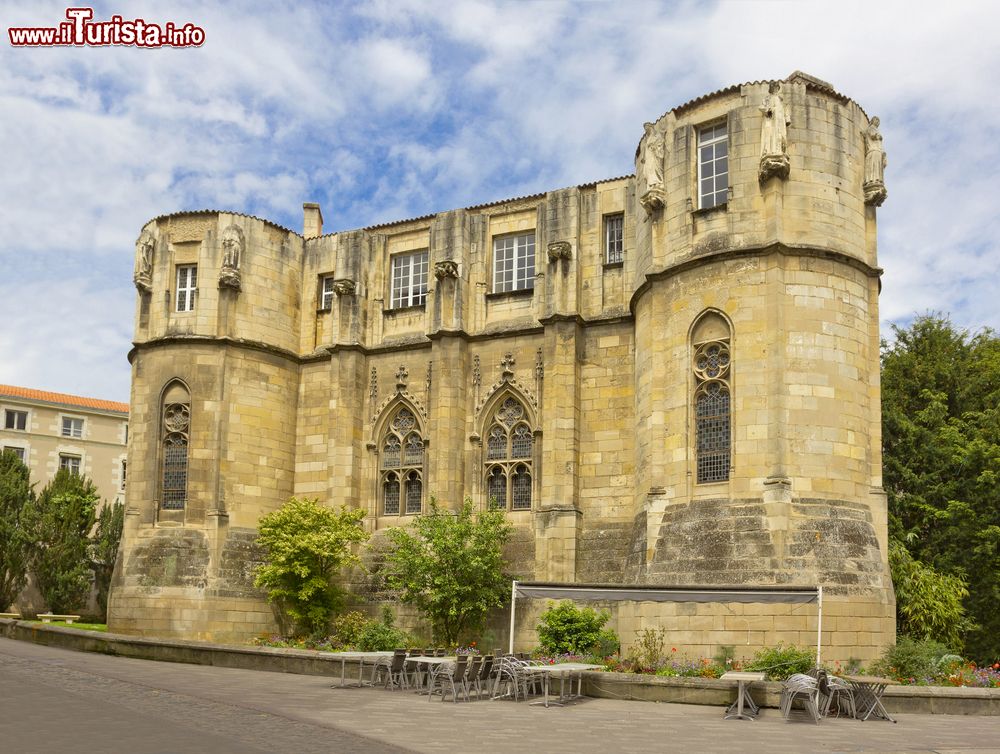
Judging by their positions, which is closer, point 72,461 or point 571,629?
point 571,629

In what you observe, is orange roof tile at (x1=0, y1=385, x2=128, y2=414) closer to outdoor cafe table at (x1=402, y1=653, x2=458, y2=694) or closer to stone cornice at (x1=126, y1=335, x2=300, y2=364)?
stone cornice at (x1=126, y1=335, x2=300, y2=364)

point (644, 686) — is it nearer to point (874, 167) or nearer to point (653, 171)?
point (653, 171)

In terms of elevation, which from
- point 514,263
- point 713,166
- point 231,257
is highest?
point 713,166

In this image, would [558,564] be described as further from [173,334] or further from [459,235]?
[173,334]

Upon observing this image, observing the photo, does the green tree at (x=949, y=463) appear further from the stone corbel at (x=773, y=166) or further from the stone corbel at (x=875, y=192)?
the stone corbel at (x=773, y=166)

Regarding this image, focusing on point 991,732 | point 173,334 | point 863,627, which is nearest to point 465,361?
point 173,334

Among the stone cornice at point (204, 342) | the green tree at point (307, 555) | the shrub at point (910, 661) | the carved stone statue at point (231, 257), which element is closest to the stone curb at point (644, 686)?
the shrub at point (910, 661)

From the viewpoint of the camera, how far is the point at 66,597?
135ft

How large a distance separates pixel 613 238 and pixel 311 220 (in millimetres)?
11410

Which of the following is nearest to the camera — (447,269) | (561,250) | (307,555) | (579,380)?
(579,380)

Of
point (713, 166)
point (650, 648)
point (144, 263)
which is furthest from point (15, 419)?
point (650, 648)

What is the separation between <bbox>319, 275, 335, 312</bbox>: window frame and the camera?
33.0 m

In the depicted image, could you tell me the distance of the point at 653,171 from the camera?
25219 millimetres

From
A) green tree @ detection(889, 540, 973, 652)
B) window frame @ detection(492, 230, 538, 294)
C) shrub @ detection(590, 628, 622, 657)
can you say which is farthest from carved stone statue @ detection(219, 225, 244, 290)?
green tree @ detection(889, 540, 973, 652)
